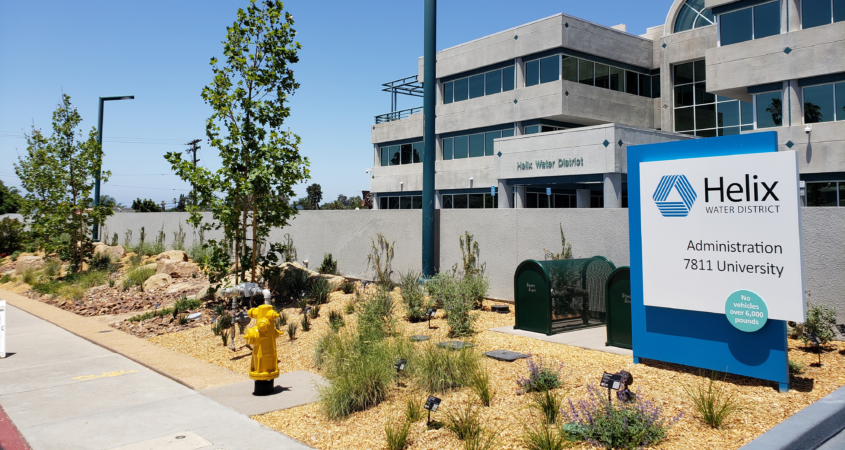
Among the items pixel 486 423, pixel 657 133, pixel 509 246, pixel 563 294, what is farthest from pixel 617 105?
pixel 486 423

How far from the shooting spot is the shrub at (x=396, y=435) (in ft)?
16.5

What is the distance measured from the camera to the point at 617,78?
32.8 meters

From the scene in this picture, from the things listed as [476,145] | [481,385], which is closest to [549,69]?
[476,145]

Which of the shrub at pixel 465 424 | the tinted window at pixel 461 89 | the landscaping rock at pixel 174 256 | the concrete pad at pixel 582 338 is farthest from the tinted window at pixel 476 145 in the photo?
the shrub at pixel 465 424

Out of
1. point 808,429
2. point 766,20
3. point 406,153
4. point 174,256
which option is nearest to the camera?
point 808,429

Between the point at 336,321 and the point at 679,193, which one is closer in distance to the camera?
the point at 679,193

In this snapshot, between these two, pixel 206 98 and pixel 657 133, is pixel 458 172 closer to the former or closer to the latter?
pixel 657 133

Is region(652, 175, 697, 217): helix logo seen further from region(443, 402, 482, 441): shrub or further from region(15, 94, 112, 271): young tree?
region(15, 94, 112, 271): young tree

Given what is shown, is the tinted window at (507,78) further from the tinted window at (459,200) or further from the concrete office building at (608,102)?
the tinted window at (459,200)

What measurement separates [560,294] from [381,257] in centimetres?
726

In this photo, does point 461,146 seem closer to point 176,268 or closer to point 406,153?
point 406,153

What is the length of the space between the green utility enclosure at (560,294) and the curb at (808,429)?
4.11 metres

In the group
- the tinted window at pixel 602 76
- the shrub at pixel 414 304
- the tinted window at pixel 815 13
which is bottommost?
the shrub at pixel 414 304

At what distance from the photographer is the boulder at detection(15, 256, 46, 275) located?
2214 cm
